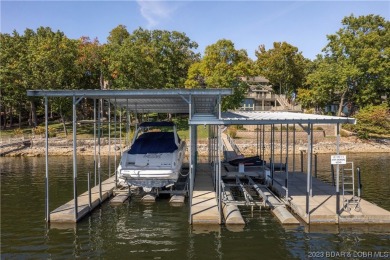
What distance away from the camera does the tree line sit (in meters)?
47.2

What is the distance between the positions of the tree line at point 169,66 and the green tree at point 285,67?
12858 millimetres

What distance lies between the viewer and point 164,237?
38.5 feet

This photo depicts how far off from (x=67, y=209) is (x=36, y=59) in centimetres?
3949

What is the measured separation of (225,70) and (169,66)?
32.3ft

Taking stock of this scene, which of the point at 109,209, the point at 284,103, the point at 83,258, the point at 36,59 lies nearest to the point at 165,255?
the point at 83,258

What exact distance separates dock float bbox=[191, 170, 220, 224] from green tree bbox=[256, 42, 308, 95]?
173 ft

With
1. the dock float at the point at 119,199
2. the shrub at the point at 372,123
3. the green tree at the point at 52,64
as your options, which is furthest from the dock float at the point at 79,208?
the shrub at the point at 372,123

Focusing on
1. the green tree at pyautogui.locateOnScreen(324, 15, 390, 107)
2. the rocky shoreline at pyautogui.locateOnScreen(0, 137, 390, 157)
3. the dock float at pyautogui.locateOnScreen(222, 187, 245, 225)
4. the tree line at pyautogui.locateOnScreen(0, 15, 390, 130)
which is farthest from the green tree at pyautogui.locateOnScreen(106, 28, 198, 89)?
the dock float at pyautogui.locateOnScreen(222, 187, 245, 225)

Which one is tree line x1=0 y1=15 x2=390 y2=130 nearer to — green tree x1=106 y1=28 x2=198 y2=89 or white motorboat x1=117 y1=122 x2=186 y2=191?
green tree x1=106 y1=28 x2=198 y2=89

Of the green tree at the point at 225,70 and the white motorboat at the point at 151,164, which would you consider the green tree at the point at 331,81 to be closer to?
the green tree at the point at 225,70

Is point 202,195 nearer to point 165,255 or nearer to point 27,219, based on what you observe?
point 165,255

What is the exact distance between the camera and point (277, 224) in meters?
13.0

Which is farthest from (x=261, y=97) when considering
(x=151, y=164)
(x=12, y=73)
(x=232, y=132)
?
(x=151, y=164)

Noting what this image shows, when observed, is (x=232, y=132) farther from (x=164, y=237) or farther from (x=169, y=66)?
(x=164, y=237)
